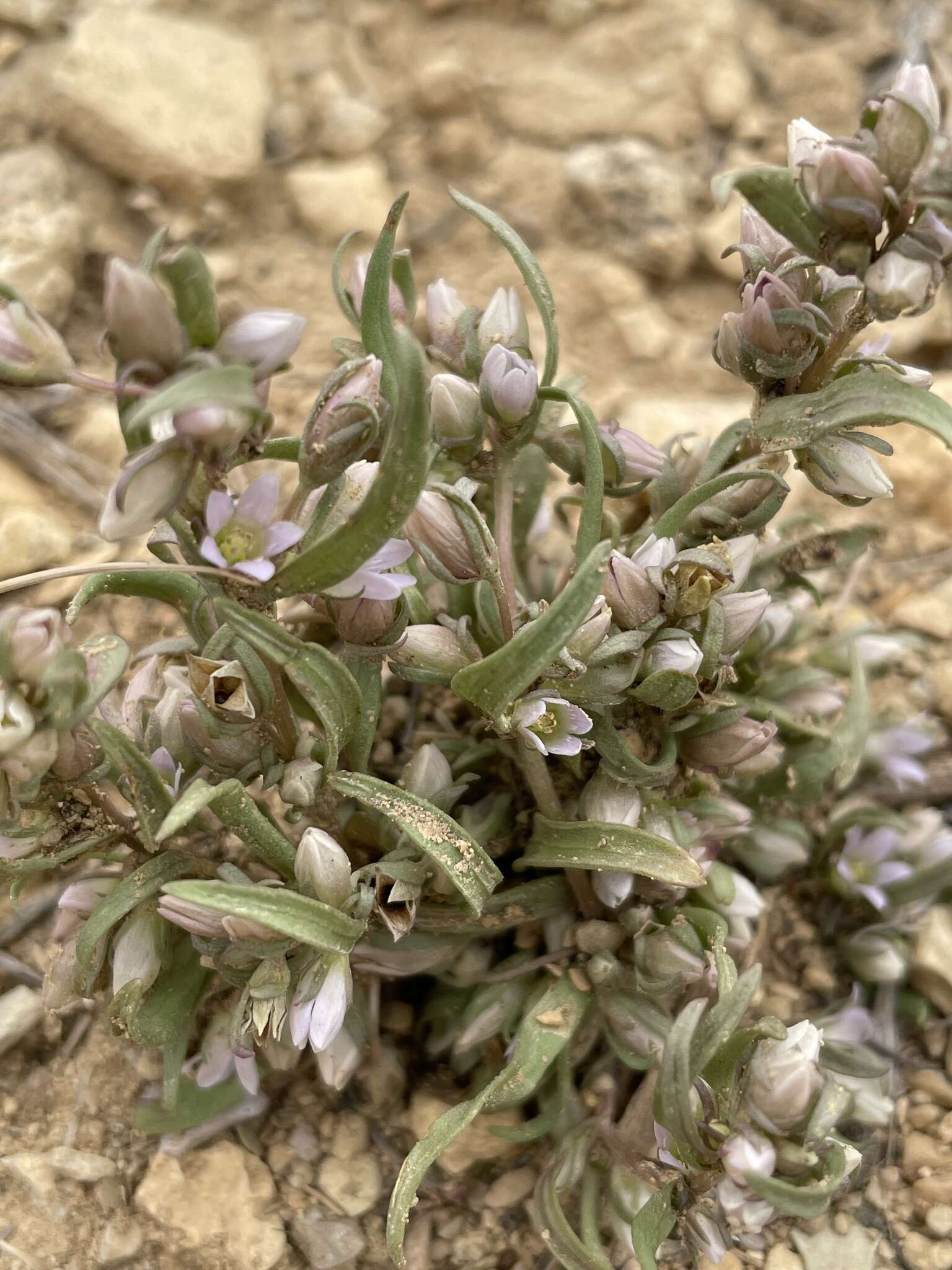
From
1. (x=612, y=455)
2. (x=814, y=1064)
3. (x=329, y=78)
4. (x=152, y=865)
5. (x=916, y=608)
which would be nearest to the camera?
(x=814, y=1064)

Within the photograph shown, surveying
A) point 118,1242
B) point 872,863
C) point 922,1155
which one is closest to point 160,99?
point 872,863

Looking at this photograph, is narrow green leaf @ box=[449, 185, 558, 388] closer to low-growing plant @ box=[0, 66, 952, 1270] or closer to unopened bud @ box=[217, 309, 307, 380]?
low-growing plant @ box=[0, 66, 952, 1270]

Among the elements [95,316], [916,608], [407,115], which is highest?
[407,115]

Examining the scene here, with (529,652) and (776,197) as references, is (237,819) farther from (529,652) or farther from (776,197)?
(776,197)

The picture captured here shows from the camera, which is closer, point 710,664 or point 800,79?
point 710,664

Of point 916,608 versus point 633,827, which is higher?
point 633,827

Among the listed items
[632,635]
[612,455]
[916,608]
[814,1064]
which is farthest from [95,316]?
[814,1064]

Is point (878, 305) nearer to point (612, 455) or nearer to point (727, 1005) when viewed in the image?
point (612, 455)
